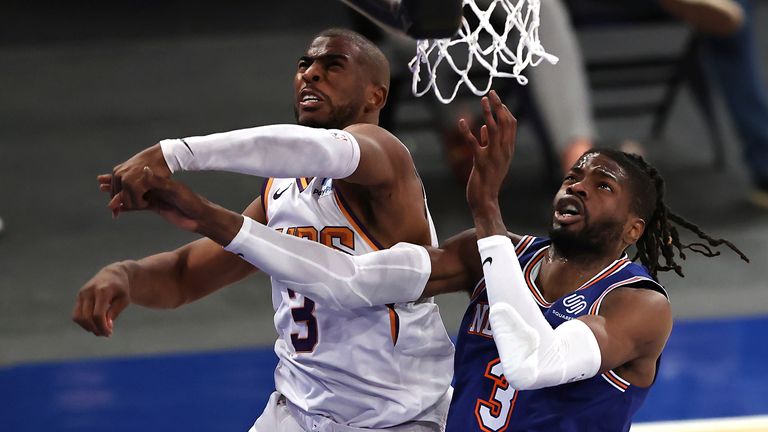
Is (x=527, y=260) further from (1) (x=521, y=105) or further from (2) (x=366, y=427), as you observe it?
(1) (x=521, y=105)

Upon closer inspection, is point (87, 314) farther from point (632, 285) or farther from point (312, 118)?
point (632, 285)

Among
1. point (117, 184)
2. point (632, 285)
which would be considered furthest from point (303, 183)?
point (632, 285)

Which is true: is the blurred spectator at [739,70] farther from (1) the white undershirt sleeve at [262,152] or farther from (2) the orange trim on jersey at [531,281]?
(1) the white undershirt sleeve at [262,152]

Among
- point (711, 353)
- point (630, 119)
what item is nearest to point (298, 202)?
point (711, 353)

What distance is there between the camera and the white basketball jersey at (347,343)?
10.2 ft

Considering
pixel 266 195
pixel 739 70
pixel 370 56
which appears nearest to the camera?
pixel 370 56

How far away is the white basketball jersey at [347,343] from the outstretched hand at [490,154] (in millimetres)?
338

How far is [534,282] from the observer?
10.1ft

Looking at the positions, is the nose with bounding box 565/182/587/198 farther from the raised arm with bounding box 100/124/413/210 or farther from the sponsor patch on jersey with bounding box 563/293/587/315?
the raised arm with bounding box 100/124/413/210

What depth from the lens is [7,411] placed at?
4887mm

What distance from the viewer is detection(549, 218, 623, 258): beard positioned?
296 cm

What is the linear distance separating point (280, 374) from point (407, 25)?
4.36 ft

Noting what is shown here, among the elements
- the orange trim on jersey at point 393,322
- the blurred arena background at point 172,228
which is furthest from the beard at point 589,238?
the blurred arena background at point 172,228

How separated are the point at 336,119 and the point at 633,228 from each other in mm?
788
